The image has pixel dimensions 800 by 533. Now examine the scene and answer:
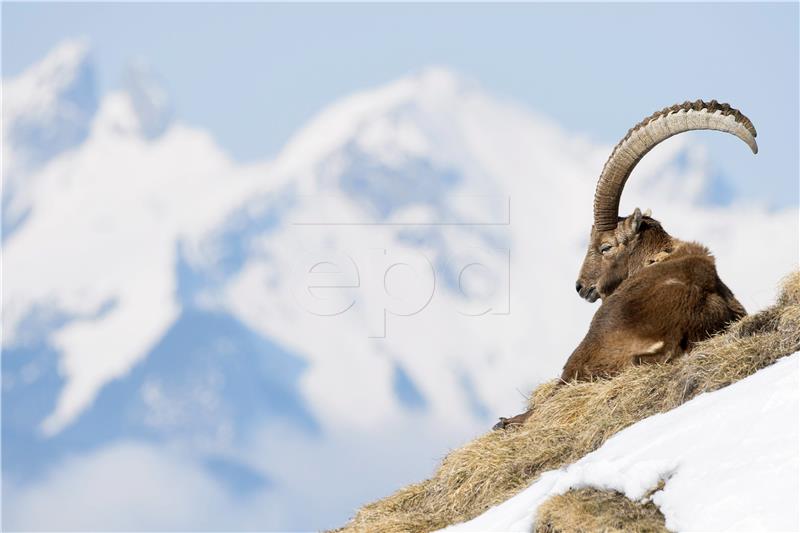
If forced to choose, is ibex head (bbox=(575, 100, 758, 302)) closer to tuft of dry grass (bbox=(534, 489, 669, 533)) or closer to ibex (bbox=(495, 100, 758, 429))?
ibex (bbox=(495, 100, 758, 429))

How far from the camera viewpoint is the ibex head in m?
15.2

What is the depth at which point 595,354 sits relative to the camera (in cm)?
1341

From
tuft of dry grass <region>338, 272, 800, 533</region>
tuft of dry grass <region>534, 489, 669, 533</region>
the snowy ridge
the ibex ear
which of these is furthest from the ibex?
tuft of dry grass <region>534, 489, 669, 533</region>

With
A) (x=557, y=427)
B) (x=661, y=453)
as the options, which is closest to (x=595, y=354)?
(x=557, y=427)

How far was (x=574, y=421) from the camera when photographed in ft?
41.9

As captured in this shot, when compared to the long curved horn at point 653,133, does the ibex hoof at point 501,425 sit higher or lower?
lower

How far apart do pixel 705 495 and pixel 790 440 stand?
0.75 meters

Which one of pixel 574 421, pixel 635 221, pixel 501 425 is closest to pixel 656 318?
pixel 574 421

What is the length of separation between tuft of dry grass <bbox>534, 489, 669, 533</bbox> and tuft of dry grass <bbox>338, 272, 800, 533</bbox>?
113 cm

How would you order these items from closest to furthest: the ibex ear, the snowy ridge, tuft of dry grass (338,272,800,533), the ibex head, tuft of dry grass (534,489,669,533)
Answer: the snowy ridge → tuft of dry grass (534,489,669,533) → tuft of dry grass (338,272,800,533) → the ibex head → the ibex ear

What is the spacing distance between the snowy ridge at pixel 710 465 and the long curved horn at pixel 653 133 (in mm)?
4088

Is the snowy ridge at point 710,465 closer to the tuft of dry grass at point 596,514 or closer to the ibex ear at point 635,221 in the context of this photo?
the tuft of dry grass at point 596,514

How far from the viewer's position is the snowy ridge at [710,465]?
364 inches

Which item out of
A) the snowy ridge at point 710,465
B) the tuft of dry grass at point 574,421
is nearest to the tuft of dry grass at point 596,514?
the snowy ridge at point 710,465
